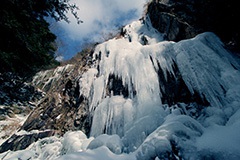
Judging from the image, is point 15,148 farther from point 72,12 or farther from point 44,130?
point 72,12

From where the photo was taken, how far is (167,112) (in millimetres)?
5188

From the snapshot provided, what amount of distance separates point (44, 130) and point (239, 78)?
780 centimetres

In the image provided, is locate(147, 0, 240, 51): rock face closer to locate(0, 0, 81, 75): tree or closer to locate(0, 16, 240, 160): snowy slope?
locate(0, 16, 240, 160): snowy slope

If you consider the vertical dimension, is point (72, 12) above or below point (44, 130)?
above

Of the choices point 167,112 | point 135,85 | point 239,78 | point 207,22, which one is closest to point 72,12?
point 135,85

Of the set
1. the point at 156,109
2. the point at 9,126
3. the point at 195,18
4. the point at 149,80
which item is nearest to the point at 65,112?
the point at 9,126

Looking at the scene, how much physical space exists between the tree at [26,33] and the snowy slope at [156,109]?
2.66m

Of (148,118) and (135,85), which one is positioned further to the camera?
(135,85)

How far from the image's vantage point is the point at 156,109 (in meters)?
5.24

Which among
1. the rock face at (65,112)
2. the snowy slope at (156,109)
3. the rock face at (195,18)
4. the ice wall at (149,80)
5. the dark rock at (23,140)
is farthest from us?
the rock face at (65,112)

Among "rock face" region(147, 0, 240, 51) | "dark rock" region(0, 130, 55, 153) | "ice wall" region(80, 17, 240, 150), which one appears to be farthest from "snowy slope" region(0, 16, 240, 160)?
"rock face" region(147, 0, 240, 51)

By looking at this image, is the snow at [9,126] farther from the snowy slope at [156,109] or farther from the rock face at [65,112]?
the snowy slope at [156,109]

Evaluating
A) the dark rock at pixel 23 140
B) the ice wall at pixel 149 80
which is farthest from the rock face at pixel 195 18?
the dark rock at pixel 23 140

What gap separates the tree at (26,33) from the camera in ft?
11.9
